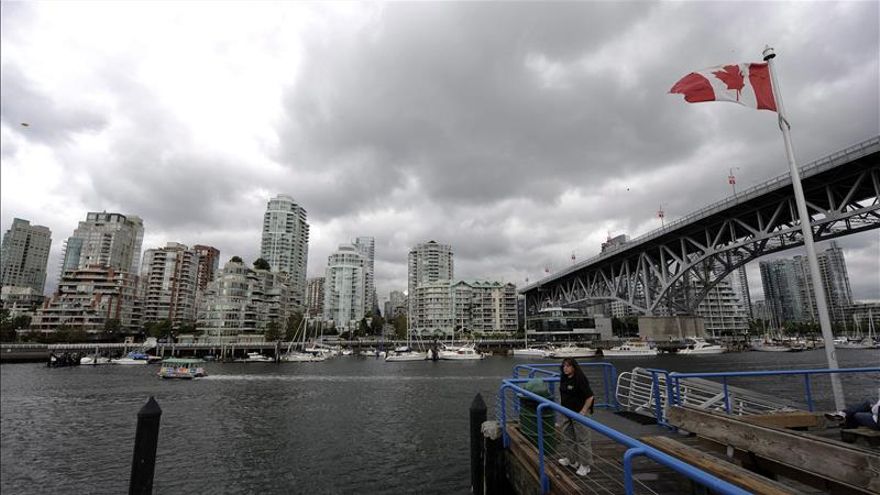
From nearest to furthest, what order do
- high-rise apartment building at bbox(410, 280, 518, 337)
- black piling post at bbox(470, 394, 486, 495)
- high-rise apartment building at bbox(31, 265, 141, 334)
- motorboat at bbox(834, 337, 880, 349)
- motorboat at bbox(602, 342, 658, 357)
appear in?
black piling post at bbox(470, 394, 486, 495) < motorboat at bbox(602, 342, 658, 357) < motorboat at bbox(834, 337, 880, 349) < high-rise apartment building at bbox(31, 265, 141, 334) < high-rise apartment building at bbox(410, 280, 518, 337)

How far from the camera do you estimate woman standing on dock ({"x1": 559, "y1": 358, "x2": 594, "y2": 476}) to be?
20.0 feet

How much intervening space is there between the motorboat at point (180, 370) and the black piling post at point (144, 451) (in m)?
54.7

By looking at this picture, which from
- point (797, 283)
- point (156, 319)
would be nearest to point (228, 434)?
point (156, 319)

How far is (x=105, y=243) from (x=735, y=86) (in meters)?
214

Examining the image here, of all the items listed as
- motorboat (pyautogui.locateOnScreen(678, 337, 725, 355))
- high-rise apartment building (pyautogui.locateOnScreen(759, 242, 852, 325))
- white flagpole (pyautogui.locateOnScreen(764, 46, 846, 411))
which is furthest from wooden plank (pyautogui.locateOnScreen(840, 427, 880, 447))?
high-rise apartment building (pyautogui.locateOnScreen(759, 242, 852, 325))

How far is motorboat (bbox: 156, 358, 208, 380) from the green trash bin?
57831mm

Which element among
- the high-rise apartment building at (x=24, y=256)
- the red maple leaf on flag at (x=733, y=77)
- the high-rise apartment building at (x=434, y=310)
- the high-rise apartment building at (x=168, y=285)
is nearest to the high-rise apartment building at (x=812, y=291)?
the high-rise apartment building at (x=434, y=310)

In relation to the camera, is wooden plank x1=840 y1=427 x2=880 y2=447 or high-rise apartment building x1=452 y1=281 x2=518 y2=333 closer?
wooden plank x1=840 y1=427 x2=880 y2=447

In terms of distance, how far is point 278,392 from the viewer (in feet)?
126

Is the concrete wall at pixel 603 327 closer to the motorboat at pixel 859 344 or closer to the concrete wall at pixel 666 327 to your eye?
the concrete wall at pixel 666 327

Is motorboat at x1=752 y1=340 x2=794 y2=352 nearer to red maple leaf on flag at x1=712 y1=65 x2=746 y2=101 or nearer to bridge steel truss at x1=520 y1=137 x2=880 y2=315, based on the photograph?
bridge steel truss at x1=520 y1=137 x2=880 y2=315

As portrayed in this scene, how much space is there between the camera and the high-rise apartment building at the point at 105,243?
6698 inches

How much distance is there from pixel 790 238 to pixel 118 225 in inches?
8491

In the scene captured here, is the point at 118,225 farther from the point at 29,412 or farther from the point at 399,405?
the point at 399,405
